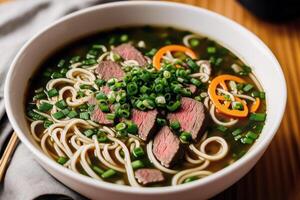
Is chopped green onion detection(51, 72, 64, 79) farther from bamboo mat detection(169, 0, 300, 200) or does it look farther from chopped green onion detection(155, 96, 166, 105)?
bamboo mat detection(169, 0, 300, 200)

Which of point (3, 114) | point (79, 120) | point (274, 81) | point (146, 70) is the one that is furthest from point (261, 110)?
point (3, 114)

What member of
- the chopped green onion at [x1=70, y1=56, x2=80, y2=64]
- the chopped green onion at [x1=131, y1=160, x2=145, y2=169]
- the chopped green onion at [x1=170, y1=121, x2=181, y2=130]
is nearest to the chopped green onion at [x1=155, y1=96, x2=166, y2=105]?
the chopped green onion at [x1=170, y1=121, x2=181, y2=130]

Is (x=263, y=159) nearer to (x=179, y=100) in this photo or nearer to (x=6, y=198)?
(x=179, y=100)

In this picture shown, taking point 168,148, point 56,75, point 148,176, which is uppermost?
point 168,148

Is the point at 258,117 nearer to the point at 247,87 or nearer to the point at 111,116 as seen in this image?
the point at 247,87

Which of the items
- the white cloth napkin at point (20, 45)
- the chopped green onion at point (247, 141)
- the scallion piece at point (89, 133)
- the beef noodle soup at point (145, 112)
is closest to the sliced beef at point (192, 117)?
the beef noodle soup at point (145, 112)

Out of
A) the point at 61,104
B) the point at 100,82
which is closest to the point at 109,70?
the point at 100,82

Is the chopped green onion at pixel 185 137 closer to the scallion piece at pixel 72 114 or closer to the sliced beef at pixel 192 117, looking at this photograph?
the sliced beef at pixel 192 117

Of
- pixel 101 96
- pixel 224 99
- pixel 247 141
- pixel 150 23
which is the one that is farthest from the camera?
pixel 150 23
